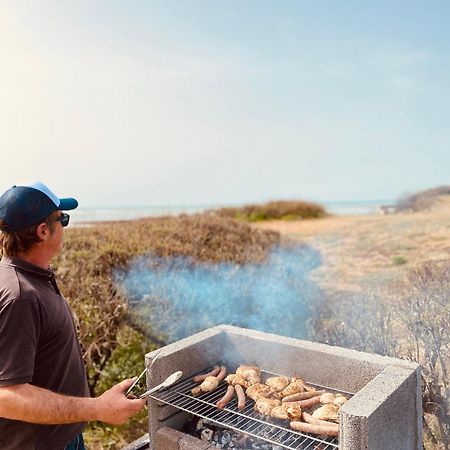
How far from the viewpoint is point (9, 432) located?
8.00 feet

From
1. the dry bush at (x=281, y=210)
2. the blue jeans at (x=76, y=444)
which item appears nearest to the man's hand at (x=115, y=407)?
the blue jeans at (x=76, y=444)

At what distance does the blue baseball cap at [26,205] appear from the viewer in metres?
2.47

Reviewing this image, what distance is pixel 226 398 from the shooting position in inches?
126

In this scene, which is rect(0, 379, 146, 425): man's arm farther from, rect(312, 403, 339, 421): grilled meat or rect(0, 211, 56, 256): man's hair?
rect(312, 403, 339, 421): grilled meat

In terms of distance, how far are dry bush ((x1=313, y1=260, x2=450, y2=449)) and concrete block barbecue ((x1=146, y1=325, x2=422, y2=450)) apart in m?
0.97

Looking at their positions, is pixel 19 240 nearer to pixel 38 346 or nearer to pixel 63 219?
pixel 63 219

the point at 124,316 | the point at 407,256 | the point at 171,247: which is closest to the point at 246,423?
the point at 124,316

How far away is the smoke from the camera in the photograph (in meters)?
6.32

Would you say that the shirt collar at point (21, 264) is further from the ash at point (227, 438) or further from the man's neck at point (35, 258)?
the ash at point (227, 438)

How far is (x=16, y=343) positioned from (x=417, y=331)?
3452 mm

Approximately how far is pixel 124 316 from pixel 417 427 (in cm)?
403

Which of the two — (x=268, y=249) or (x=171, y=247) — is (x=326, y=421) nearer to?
(x=171, y=247)

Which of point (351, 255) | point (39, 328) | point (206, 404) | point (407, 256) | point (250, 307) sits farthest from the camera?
point (351, 255)

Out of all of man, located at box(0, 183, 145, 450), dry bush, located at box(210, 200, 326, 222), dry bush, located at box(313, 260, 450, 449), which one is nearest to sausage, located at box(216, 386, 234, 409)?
man, located at box(0, 183, 145, 450)
